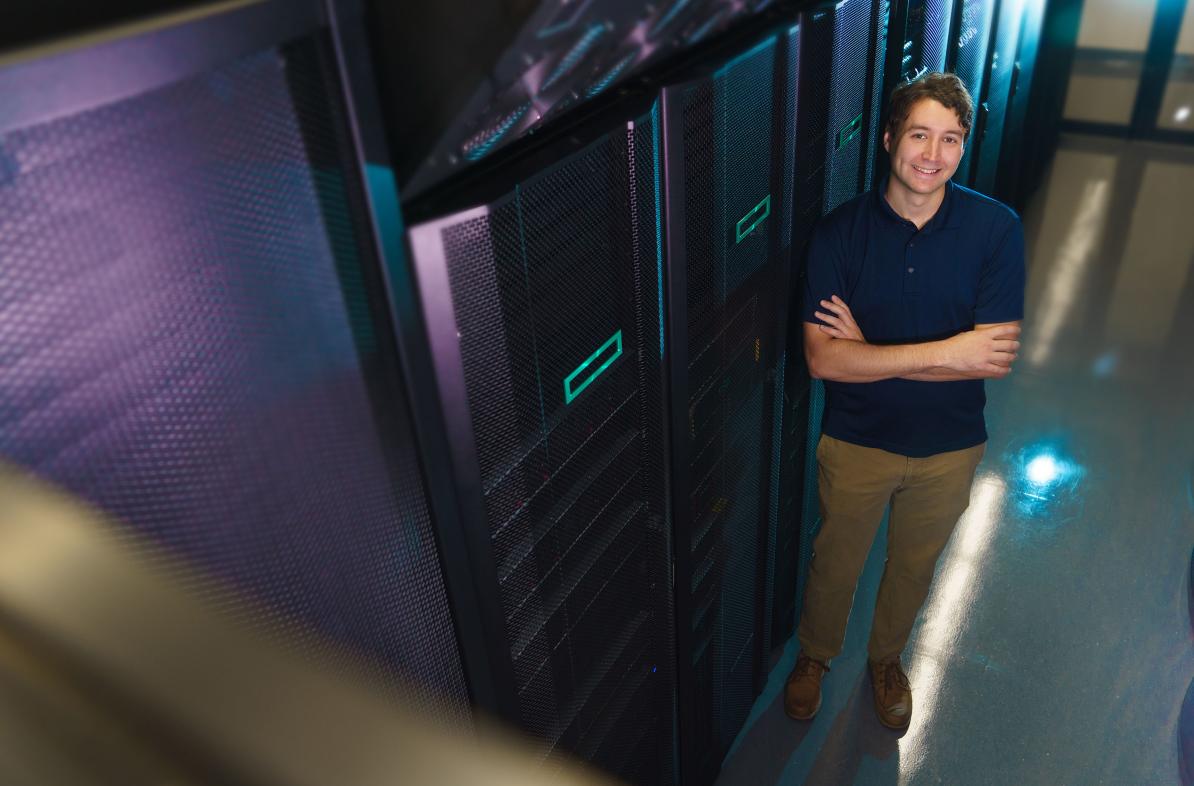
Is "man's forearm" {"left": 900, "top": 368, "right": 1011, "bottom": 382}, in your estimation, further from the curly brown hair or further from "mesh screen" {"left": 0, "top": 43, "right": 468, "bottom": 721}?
"mesh screen" {"left": 0, "top": 43, "right": 468, "bottom": 721}

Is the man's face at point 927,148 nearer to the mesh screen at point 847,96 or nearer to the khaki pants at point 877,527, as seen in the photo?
the mesh screen at point 847,96

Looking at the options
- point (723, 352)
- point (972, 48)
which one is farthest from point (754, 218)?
point (972, 48)

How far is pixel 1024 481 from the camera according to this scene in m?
3.61

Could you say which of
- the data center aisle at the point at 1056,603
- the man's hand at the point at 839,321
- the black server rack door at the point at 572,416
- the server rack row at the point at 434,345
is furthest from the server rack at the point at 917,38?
the data center aisle at the point at 1056,603

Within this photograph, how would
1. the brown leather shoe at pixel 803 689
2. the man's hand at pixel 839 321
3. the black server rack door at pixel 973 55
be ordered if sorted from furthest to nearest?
the black server rack door at pixel 973 55
the brown leather shoe at pixel 803 689
the man's hand at pixel 839 321

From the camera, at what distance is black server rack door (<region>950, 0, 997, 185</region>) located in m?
3.19

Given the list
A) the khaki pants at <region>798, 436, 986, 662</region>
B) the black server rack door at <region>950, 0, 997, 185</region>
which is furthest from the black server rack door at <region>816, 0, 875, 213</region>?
the black server rack door at <region>950, 0, 997, 185</region>

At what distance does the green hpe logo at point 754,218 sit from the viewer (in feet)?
6.14

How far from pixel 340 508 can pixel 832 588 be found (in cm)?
196

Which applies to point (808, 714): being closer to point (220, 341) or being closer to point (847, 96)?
point (847, 96)

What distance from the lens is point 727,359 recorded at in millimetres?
1988

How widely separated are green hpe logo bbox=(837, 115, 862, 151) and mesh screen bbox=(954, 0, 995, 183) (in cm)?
106

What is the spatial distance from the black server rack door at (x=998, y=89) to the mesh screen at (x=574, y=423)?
9.83 ft

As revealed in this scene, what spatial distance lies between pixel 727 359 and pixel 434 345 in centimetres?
101
